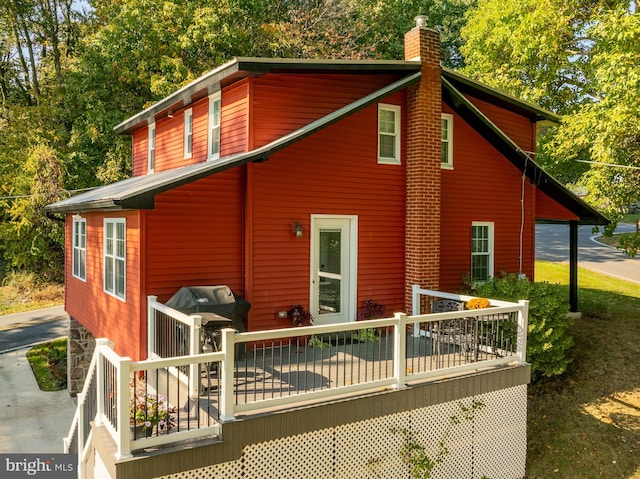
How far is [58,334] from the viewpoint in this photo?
66.8ft

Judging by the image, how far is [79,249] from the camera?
1301 centimetres

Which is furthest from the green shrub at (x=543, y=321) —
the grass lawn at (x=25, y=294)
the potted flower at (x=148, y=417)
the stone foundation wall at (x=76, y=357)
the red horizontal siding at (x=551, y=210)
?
the grass lawn at (x=25, y=294)

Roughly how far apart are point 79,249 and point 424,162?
29.9ft

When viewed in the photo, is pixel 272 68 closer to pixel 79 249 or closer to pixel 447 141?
pixel 447 141

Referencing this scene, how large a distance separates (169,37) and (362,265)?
1904 centimetres

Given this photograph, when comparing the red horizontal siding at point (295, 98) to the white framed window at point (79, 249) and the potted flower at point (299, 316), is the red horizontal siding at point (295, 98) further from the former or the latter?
the white framed window at point (79, 249)

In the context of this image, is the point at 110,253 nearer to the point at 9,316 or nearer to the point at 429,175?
the point at 429,175

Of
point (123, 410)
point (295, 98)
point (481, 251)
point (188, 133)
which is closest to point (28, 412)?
point (188, 133)

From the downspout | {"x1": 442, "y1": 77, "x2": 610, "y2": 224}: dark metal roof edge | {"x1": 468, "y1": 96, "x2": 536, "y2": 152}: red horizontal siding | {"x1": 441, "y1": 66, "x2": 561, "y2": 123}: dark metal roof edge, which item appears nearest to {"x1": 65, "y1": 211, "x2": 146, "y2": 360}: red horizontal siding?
the downspout

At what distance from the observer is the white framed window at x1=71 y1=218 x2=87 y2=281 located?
1239cm

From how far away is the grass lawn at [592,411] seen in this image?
8.86 meters

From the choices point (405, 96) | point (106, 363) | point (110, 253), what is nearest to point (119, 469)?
point (106, 363)

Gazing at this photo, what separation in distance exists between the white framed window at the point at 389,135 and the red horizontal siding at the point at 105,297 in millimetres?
5151

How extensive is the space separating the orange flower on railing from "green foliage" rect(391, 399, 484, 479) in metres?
1.77
